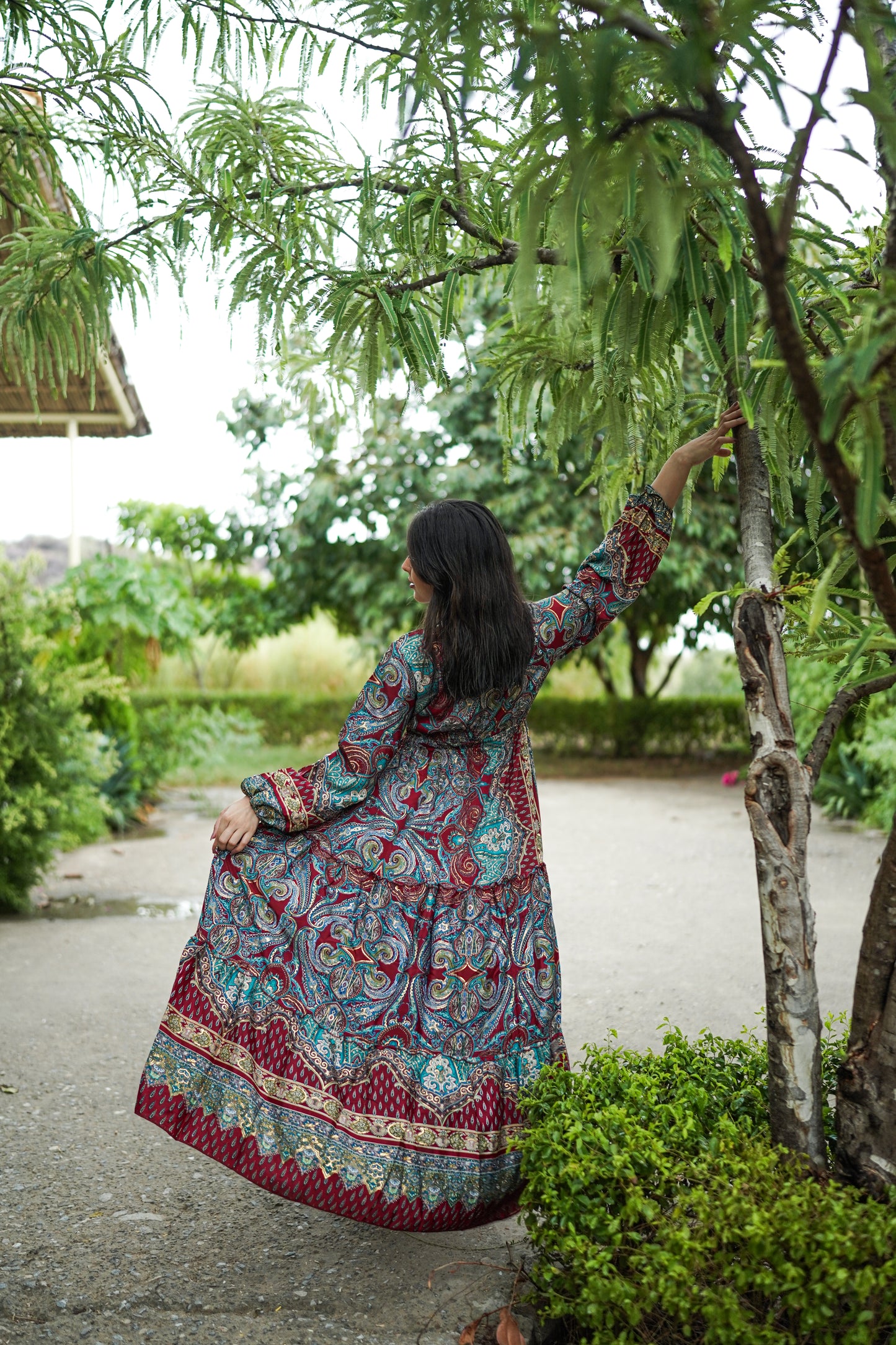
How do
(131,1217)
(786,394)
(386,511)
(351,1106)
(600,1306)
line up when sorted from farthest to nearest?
(386,511) → (131,1217) → (351,1106) → (786,394) → (600,1306)

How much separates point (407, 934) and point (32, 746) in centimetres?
423

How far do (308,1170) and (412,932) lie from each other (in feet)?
1.79

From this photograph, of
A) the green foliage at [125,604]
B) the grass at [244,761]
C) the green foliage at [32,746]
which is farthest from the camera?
the grass at [244,761]

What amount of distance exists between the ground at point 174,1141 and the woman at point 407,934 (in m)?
0.23

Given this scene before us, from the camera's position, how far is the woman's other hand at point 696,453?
2.36m

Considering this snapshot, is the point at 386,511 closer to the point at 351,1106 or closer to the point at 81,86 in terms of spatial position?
the point at 81,86

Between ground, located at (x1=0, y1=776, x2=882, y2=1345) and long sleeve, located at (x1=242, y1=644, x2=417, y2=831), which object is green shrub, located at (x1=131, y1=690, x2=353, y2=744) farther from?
long sleeve, located at (x1=242, y1=644, x2=417, y2=831)

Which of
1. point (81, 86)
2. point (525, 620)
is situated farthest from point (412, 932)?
point (81, 86)

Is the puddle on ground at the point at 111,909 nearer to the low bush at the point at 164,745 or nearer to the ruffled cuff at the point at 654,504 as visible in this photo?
the low bush at the point at 164,745

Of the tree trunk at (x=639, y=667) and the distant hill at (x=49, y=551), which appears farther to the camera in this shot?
the distant hill at (x=49, y=551)

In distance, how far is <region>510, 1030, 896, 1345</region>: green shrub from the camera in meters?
1.77

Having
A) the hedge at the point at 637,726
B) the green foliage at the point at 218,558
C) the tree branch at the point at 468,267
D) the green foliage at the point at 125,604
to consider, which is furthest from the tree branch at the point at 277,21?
the hedge at the point at 637,726

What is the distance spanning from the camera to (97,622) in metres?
8.91

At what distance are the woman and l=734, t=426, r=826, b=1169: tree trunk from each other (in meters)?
0.48
